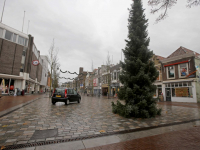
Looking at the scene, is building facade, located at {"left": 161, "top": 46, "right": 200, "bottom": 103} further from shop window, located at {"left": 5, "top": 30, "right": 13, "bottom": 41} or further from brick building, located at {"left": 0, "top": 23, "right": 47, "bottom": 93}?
shop window, located at {"left": 5, "top": 30, "right": 13, "bottom": 41}

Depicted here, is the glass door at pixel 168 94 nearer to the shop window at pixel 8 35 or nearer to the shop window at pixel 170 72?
the shop window at pixel 170 72

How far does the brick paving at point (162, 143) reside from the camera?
3061 mm

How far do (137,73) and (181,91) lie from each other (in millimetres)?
15412

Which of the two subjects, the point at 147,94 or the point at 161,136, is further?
the point at 147,94

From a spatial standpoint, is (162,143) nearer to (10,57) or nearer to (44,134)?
(44,134)

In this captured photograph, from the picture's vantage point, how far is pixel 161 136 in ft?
12.8

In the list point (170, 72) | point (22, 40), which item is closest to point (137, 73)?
point (170, 72)

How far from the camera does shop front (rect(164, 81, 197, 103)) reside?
55.2 ft

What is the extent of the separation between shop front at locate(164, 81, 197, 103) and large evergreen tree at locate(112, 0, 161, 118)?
13.5 m

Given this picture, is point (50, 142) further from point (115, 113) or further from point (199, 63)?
point (199, 63)

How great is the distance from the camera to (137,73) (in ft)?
22.7

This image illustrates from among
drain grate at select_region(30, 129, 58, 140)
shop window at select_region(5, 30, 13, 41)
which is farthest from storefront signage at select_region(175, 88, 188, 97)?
shop window at select_region(5, 30, 13, 41)

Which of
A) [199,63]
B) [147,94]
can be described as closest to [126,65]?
[147,94]

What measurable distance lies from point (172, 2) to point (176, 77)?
1750 cm
